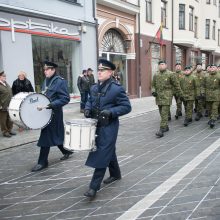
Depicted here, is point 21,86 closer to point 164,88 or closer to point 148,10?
point 164,88

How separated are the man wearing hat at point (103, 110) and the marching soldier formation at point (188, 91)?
4.01m

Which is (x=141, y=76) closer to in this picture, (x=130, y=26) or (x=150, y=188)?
(x=130, y=26)

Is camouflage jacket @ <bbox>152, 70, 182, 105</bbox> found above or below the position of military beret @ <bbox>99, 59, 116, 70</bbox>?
below

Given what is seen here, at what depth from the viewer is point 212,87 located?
→ 921 cm

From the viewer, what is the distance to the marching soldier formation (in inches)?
321

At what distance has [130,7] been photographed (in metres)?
18.2

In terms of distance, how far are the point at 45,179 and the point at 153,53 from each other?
17.4 metres

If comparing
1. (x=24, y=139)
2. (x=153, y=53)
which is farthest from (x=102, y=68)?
(x=153, y=53)

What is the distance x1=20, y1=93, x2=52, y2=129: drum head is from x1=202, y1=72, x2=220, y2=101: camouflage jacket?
545 centimetres

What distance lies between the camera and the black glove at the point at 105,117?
3.95 metres

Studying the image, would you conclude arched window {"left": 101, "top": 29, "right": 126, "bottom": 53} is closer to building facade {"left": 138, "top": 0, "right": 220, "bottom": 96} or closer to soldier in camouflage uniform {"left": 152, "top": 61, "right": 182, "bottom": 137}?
building facade {"left": 138, "top": 0, "right": 220, "bottom": 96}

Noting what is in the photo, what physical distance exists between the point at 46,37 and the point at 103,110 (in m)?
9.46

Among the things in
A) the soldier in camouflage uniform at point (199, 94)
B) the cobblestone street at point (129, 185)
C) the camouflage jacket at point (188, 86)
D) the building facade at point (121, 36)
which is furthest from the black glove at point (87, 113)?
the building facade at point (121, 36)

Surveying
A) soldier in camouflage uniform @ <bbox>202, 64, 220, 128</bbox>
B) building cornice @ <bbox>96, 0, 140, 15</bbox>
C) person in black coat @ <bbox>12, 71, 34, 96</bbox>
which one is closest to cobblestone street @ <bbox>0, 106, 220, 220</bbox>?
soldier in camouflage uniform @ <bbox>202, 64, 220, 128</bbox>
